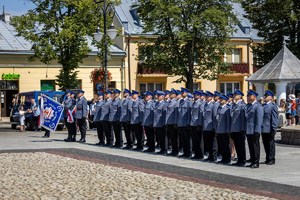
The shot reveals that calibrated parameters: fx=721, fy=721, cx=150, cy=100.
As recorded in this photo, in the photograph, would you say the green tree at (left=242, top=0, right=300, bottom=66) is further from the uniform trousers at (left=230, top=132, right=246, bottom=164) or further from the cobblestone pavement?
the cobblestone pavement

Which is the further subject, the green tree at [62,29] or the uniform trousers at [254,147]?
the green tree at [62,29]

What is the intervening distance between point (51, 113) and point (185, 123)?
9248mm

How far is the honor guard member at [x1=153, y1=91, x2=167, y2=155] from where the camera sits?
21078 millimetres

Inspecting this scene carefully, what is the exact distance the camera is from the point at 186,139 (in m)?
20.0

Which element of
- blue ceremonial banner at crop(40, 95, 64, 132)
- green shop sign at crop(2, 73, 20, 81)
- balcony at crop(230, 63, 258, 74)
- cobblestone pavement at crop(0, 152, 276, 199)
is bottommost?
cobblestone pavement at crop(0, 152, 276, 199)

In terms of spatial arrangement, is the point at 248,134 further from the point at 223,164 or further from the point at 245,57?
the point at 245,57

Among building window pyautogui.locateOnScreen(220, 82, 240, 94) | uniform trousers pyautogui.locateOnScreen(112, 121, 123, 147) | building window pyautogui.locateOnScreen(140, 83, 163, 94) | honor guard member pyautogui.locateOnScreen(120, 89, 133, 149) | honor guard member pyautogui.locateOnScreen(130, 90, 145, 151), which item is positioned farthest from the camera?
building window pyautogui.locateOnScreen(220, 82, 240, 94)

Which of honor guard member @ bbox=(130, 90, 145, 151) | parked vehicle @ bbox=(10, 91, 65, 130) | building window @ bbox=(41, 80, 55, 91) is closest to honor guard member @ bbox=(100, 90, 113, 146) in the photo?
honor guard member @ bbox=(130, 90, 145, 151)

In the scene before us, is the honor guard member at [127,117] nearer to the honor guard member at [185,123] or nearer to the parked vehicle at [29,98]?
the honor guard member at [185,123]

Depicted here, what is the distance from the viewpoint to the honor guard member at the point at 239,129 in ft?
56.9

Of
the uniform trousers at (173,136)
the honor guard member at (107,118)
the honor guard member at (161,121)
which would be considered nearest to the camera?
the uniform trousers at (173,136)

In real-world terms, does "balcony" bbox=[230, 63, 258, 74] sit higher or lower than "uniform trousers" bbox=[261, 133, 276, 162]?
higher

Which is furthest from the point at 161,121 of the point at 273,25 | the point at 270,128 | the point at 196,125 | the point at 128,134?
the point at 273,25

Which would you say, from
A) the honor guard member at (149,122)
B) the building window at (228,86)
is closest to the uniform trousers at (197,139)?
the honor guard member at (149,122)
